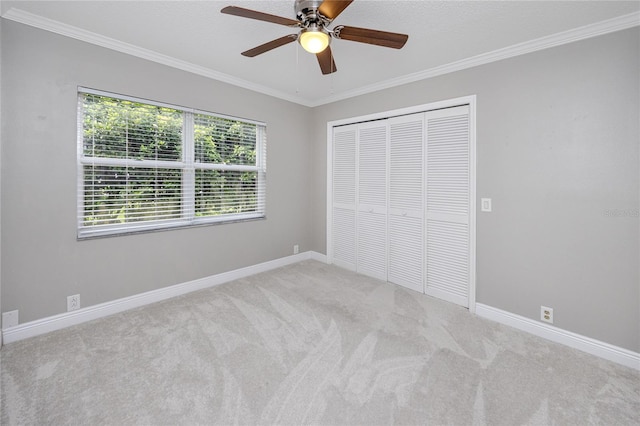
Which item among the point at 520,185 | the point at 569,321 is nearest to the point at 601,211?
the point at 520,185

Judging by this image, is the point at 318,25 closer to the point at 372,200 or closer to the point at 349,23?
the point at 349,23

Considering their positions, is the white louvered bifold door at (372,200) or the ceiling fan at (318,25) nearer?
the ceiling fan at (318,25)

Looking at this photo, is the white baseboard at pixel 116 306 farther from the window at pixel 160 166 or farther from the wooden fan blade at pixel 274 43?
the wooden fan blade at pixel 274 43

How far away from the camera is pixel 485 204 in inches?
107

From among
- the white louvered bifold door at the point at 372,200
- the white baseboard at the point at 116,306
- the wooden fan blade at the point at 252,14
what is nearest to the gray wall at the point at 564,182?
the white louvered bifold door at the point at 372,200

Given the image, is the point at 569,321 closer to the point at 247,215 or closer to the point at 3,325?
the point at 247,215

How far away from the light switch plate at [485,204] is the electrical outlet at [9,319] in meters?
4.08

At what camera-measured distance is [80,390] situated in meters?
1.71

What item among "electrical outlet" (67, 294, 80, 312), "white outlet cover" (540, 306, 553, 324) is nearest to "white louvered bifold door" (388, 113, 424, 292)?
"white outlet cover" (540, 306, 553, 324)

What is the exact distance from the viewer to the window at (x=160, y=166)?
2.52m

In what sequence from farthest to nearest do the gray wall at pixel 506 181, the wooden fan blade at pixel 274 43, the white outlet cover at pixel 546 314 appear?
1. the white outlet cover at pixel 546 314
2. the gray wall at pixel 506 181
3. the wooden fan blade at pixel 274 43

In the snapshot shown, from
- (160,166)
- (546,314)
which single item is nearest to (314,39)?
(160,166)

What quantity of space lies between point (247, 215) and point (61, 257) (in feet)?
6.15

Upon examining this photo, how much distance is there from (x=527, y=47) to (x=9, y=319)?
473 cm
